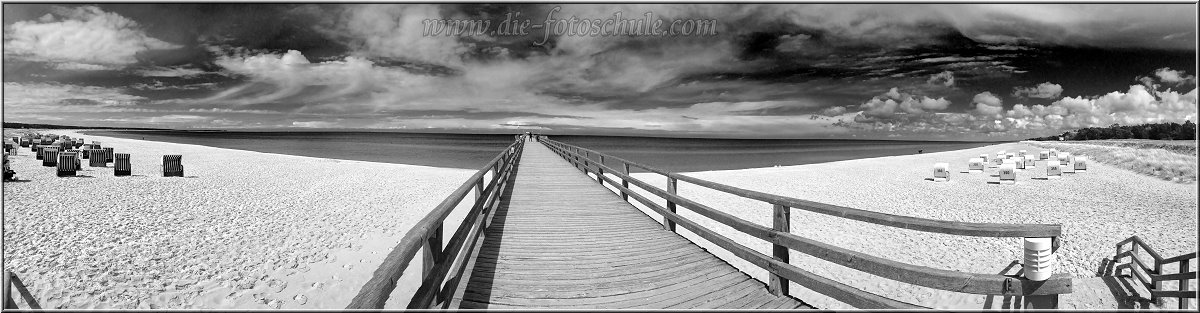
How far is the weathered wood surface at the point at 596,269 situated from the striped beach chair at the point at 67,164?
1800 centimetres

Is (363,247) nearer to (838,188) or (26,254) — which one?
(26,254)

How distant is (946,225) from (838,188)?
19.1 metres

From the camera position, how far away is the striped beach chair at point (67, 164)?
1520 cm

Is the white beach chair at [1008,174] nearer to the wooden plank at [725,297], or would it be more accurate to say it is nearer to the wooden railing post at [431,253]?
the wooden plank at [725,297]

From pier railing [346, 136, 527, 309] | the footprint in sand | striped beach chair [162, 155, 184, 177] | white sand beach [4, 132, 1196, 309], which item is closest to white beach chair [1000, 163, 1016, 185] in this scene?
white sand beach [4, 132, 1196, 309]

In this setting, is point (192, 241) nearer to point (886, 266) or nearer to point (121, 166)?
point (886, 266)

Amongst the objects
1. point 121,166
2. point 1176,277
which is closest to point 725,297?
point 1176,277

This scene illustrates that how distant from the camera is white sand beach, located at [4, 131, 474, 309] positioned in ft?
19.8

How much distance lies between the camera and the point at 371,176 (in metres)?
22.1

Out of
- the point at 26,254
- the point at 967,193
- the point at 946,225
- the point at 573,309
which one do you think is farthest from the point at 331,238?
the point at 967,193

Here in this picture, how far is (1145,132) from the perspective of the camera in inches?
4572

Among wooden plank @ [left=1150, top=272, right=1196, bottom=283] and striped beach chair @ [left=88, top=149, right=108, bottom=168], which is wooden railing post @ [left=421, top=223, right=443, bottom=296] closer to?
wooden plank @ [left=1150, top=272, right=1196, bottom=283]

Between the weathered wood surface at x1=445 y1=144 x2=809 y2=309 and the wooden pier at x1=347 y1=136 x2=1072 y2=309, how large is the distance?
0.01 metres

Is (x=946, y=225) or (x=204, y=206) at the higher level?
(x=946, y=225)
